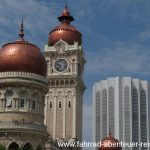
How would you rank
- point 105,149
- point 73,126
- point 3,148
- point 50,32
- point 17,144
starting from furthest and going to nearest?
1. point 50,32
2. point 73,126
3. point 105,149
4. point 17,144
5. point 3,148

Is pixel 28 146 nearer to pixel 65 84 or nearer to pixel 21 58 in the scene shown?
pixel 21 58

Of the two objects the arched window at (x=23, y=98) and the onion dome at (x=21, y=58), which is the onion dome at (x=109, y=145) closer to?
the onion dome at (x=21, y=58)

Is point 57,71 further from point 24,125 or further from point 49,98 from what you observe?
point 24,125

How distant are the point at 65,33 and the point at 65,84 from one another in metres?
10.5

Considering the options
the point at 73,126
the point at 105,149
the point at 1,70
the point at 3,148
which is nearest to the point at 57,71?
→ the point at 73,126

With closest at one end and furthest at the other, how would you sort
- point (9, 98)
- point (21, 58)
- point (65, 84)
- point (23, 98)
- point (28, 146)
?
point (28, 146)
point (9, 98)
point (23, 98)
point (21, 58)
point (65, 84)

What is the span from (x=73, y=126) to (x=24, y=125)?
37592 millimetres

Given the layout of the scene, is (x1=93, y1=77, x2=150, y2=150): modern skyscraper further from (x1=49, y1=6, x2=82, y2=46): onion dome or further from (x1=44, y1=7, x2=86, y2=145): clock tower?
(x1=49, y1=6, x2=82, y2=46): onion dome

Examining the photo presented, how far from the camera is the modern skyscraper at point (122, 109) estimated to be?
146413mm

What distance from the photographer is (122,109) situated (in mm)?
151125

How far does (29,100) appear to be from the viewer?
58469mm

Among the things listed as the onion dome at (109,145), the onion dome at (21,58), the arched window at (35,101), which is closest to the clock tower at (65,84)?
the onion dome at (109,145)

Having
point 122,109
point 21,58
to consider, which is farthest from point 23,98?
point 122,109

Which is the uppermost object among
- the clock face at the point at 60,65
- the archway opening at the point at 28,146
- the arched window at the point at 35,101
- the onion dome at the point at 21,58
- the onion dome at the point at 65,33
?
the onion dome at the point at 65,33
